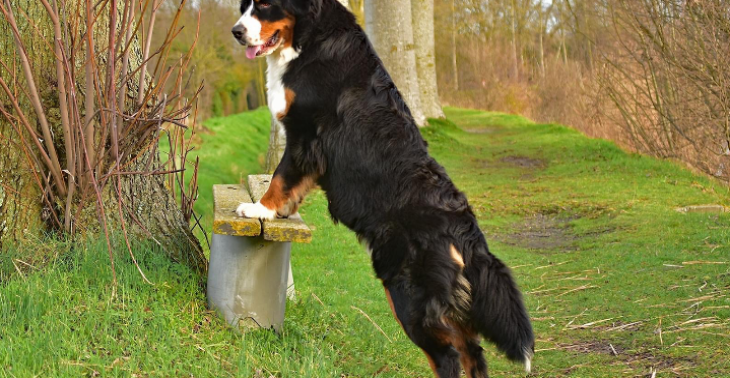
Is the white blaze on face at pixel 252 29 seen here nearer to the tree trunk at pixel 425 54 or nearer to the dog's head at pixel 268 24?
the dog's head at pixel 268 24

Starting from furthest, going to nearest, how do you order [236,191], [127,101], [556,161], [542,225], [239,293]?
[556,161], [542,225], [236,191], [127,101], [239,293]

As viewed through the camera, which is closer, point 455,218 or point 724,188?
point 455,218

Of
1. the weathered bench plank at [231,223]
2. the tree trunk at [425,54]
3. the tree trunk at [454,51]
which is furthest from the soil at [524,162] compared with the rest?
the tree trunk at [454,51]

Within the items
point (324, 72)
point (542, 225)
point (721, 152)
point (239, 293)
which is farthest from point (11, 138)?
point (721, 152)

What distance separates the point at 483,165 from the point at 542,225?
5.38 meters

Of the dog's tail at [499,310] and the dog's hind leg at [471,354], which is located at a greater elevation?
the dog's tail at [499,310]

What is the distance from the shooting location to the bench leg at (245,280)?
157 inches

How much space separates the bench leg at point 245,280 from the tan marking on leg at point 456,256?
1094mm

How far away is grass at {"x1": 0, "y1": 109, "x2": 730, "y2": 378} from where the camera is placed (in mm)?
3488

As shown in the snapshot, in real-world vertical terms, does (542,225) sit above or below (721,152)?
below

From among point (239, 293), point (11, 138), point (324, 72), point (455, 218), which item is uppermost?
point (324, 72)

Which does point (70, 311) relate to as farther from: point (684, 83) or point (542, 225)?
point (684, 83)

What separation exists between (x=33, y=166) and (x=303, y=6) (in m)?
1.75

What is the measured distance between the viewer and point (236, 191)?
486cm
